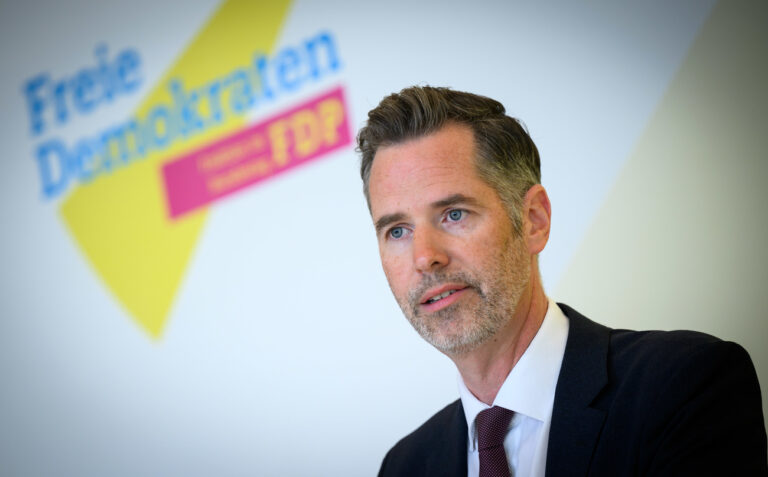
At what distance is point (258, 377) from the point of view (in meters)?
3.13

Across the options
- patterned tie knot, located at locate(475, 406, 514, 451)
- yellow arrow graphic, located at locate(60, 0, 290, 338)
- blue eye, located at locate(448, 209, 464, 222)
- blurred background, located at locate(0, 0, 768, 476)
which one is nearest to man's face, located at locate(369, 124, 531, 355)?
blue eye, located at locate(448, 209, 464, 222)

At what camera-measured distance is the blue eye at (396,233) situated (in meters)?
1.71

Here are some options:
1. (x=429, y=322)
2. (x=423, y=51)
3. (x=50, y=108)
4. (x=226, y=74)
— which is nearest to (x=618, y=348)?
(x=429, y=322)

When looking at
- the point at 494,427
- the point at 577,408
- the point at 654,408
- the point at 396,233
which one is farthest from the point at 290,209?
the point at 654,408

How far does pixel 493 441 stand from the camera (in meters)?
1.60

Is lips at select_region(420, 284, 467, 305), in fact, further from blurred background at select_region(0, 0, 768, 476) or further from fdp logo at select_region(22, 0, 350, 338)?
fdp logo at select_region(22, 0, 350, 338)

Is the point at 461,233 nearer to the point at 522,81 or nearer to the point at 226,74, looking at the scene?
the point at 522,81

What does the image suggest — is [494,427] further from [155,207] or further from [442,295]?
[155,207]

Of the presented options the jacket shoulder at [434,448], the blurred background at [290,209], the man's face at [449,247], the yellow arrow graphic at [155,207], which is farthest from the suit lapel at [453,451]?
the yellow arrow graphic at [155,207]

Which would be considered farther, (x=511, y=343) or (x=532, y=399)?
(x=511, y=343)

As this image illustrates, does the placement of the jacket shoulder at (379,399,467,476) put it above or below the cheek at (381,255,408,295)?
below

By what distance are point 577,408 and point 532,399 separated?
114 millimetres

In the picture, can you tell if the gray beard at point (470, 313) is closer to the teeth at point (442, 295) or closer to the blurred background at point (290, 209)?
the teeth at point (442, 295)

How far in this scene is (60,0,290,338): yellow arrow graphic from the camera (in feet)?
10.6
